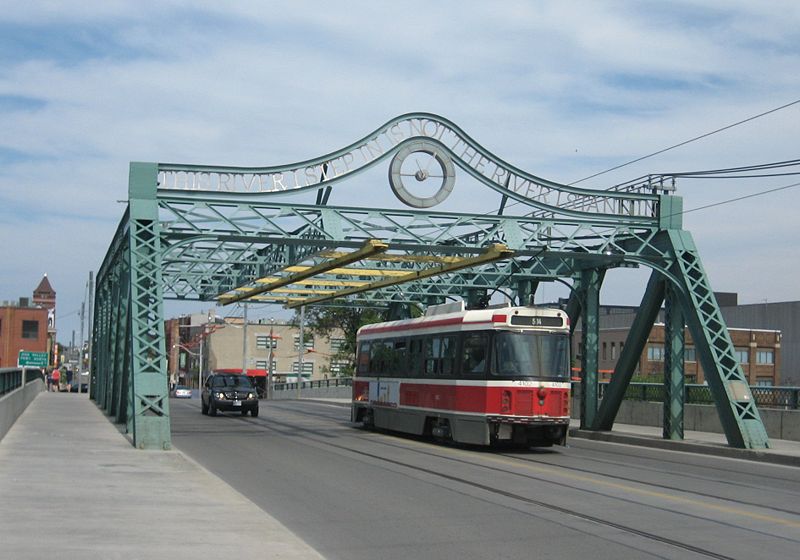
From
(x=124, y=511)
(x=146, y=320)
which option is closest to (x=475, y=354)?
(x=146, y=320)

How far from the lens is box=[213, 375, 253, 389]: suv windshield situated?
4147 cm

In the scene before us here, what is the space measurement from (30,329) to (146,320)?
97542 millimetres

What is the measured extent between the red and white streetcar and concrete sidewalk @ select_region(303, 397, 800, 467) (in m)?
3.80

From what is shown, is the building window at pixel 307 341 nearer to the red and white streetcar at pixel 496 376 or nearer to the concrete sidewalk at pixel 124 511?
the red and white streetcar at pixel 496 376

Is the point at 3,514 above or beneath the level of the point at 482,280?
beneath

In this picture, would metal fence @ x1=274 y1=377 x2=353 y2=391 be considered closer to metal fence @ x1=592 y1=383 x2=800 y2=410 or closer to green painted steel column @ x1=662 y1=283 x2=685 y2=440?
metal fence @ x1=592 y1=383 x2=800 y2=410

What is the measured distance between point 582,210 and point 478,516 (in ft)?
55.3

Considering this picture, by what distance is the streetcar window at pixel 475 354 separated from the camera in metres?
24.6

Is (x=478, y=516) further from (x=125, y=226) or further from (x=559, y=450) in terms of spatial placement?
(x=125, y=226)

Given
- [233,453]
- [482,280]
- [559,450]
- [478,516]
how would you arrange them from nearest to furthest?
[478,516]
[233,453]
[559,450]
[482,280]

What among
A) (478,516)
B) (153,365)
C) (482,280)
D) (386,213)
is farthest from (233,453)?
(482,280)

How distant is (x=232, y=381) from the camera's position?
41844 mm

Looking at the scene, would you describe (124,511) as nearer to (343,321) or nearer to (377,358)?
(377,358)

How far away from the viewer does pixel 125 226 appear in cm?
2797
